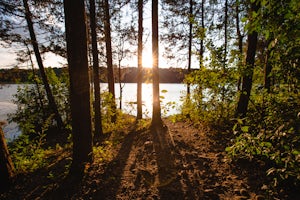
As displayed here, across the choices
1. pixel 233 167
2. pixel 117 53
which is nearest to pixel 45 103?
pixel 117 53

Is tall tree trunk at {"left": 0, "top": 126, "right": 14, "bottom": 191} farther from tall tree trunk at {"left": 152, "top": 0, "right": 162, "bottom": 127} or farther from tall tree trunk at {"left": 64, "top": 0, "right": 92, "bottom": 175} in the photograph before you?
tall tree trunk at {"left": 152, "top": 0, "right": 162, "bottom": 127}

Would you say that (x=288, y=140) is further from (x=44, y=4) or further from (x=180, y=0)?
(x=180, y=0)

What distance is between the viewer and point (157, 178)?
3938 millimetres

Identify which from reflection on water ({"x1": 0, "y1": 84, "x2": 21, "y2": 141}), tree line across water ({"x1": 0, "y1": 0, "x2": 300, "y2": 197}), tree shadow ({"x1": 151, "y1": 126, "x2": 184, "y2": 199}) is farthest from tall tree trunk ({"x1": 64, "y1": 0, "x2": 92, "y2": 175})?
reflection on water ({"x1": 0, "y1": 84, "x2": 21, "y2": 141})

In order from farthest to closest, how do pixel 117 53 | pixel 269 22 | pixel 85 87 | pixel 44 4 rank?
pixel 117 53 < pixel 44 4 < pixel 85 87 < pixel 269 22

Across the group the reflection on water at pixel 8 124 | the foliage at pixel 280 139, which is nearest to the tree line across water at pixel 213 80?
the foliage at pixel 280 139

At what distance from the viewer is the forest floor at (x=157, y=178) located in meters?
3.36

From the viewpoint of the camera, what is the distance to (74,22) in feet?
12.5

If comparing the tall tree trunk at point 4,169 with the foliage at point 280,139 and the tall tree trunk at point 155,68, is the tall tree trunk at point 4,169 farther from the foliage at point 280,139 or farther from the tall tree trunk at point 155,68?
the tall tree trunk at point 155,68

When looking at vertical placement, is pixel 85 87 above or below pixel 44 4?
below

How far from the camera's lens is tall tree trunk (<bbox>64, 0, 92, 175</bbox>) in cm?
382

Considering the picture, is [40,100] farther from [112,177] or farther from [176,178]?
[176,178]

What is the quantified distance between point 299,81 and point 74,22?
409cm

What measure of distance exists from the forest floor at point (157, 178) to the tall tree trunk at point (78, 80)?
0.45m
